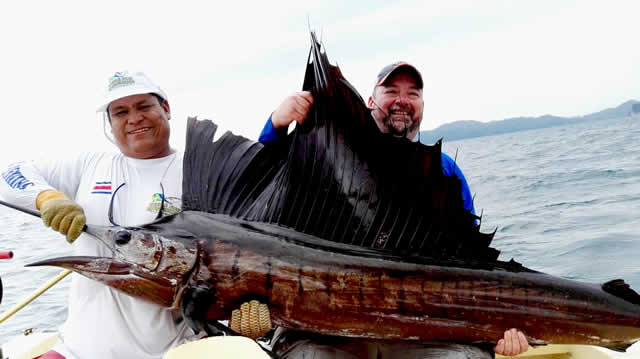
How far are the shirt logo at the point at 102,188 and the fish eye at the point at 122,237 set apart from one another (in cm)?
45

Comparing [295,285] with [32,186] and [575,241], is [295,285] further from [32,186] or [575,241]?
[575,241]

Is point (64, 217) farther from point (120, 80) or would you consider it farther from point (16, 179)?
point (120, 80)

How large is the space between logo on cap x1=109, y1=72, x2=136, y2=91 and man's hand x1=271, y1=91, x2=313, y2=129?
2.12 ft

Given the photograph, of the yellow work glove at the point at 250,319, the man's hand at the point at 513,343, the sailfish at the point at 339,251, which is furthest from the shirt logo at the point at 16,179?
the man's hand at the point at 513,343

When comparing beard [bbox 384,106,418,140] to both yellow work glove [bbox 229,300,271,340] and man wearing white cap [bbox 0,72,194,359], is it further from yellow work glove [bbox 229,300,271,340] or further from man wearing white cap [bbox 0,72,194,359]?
yellow work glove [bbox 229,300,271,340]

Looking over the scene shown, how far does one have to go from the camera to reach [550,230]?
24.8 feet

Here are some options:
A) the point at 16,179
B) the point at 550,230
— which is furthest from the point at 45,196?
the point at 550,230

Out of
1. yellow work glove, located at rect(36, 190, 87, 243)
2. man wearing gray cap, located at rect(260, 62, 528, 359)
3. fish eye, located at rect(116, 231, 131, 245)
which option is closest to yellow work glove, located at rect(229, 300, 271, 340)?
man wearing gray cap, located at rect(260, 62, 528, 359)

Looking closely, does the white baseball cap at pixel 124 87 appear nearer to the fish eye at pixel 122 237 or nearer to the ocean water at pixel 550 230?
the fish eye at pixel 122 237

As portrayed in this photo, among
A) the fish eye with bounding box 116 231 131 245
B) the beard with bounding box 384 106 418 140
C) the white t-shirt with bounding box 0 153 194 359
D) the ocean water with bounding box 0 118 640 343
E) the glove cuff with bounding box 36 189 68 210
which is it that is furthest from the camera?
the ocean water with bounding box 0 118 640 343

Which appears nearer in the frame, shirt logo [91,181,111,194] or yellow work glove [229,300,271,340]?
yellow work glove [229,300,271,340]

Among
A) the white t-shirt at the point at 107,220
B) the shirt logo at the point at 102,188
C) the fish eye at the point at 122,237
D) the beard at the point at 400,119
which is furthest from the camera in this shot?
the beard at the point at 400,119

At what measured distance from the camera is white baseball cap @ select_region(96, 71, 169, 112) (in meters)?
2.07

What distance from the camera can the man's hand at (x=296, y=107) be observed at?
2092mm
